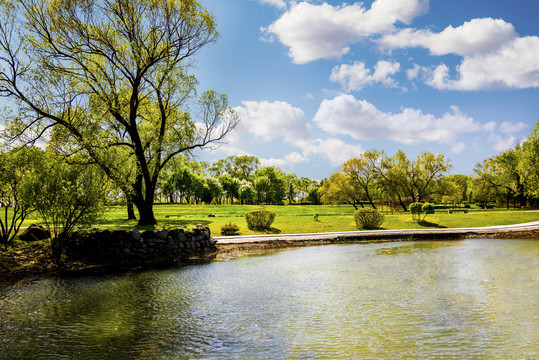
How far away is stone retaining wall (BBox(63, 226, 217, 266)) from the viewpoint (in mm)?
14977

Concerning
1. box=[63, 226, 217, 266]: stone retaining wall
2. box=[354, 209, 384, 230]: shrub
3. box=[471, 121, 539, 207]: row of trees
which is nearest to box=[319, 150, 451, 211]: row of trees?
box=[471, 121, 539, 207]: row of trees

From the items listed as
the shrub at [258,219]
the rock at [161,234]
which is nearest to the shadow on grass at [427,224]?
the shrub at [258,219]

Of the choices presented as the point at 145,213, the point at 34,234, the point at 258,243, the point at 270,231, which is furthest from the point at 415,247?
the point at 34,234

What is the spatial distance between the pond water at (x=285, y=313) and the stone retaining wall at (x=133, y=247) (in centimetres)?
257

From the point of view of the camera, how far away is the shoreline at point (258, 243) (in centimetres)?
1308

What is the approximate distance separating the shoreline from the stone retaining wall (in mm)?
620

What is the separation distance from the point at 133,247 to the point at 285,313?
10.1 m

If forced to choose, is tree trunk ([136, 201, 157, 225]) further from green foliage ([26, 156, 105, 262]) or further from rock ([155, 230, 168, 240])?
green foliage ([26, 156, 105, 262])

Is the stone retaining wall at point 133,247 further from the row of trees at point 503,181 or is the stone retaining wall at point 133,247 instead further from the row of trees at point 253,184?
the row of trees at point 503,181

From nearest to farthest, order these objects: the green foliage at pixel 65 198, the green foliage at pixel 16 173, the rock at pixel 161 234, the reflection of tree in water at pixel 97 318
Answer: the reflection of tree in water at pixel 97 318
the green foliage at pixel 65 198
the green foliage at pixel 16 173
the rock at pixel 161 234

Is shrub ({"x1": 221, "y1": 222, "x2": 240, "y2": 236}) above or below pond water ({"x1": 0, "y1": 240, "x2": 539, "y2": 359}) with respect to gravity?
above

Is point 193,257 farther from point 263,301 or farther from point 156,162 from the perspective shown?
point 156,162

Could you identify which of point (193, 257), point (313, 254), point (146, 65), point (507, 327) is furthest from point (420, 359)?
point (146, 65)

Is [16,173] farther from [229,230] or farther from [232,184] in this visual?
[232,184]
